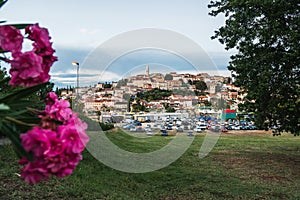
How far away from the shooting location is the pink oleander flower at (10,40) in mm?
912

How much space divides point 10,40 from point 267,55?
6.60m

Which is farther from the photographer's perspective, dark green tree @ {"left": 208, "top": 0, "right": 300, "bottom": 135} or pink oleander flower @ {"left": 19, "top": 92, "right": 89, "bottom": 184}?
dark green tree @ {"left": 208, "top": 0, "right": 300, "bottom": 135}

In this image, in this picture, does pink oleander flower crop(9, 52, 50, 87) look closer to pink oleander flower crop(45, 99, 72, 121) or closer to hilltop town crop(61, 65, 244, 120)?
pink oleander flower crop(45, 99, 72, 121)

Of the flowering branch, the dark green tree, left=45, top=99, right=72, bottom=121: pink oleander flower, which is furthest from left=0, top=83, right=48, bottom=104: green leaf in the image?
the dark green tree

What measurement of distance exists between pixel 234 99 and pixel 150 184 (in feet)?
14.2

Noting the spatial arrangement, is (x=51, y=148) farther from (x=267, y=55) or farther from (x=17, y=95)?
(x=267, y=55)

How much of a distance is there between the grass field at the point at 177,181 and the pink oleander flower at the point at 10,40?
3.49 m

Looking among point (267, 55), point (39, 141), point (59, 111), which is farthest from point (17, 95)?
point (267, 55)

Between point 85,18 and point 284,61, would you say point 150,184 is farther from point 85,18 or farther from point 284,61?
point 284,61

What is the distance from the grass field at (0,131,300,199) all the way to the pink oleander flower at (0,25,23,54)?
349cm

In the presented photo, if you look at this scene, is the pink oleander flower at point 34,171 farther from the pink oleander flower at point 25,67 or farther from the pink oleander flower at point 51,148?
the pink oleander flower at point 25,67

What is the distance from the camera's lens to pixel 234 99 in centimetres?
886

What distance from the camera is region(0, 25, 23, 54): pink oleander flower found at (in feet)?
2.99

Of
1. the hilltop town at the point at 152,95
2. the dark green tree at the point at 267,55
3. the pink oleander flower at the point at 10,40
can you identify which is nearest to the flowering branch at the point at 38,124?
the pink oleander flower at the point at 10,40
